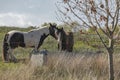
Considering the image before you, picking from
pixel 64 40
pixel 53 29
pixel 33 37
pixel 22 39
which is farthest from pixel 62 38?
pixel 22 39

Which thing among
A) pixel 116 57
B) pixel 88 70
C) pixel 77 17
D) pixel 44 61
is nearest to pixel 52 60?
pixel 44 61

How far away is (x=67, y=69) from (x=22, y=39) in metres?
6.27

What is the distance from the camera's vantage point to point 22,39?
17141 millimetres

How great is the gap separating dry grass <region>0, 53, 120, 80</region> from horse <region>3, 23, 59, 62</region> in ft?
12.8

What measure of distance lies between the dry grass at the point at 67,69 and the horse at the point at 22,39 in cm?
391

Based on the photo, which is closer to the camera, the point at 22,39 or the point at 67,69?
the point at 67,69

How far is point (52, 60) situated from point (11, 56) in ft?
14.6

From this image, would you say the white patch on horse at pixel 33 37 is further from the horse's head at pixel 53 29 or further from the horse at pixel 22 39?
the horse's head at pixel 53 29

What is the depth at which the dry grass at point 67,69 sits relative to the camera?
9.78 meters

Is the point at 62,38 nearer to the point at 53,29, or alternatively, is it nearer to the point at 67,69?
the point at 53,29

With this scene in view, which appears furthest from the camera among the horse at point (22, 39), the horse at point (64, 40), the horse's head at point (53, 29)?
the horse's head at point (53, 29)

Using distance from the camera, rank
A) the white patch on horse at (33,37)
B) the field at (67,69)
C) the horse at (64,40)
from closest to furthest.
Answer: the field at (67,69), the white patch on horse at (33,37), the horse at (64,40)

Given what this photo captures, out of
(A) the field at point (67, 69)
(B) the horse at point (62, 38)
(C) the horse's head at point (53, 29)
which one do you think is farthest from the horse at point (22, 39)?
(A) the field at point (67, 69)

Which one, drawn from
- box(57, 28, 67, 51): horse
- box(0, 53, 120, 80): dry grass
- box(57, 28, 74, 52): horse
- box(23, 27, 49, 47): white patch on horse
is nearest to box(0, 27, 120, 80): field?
box(0, 53, 120, 80): dry grass
